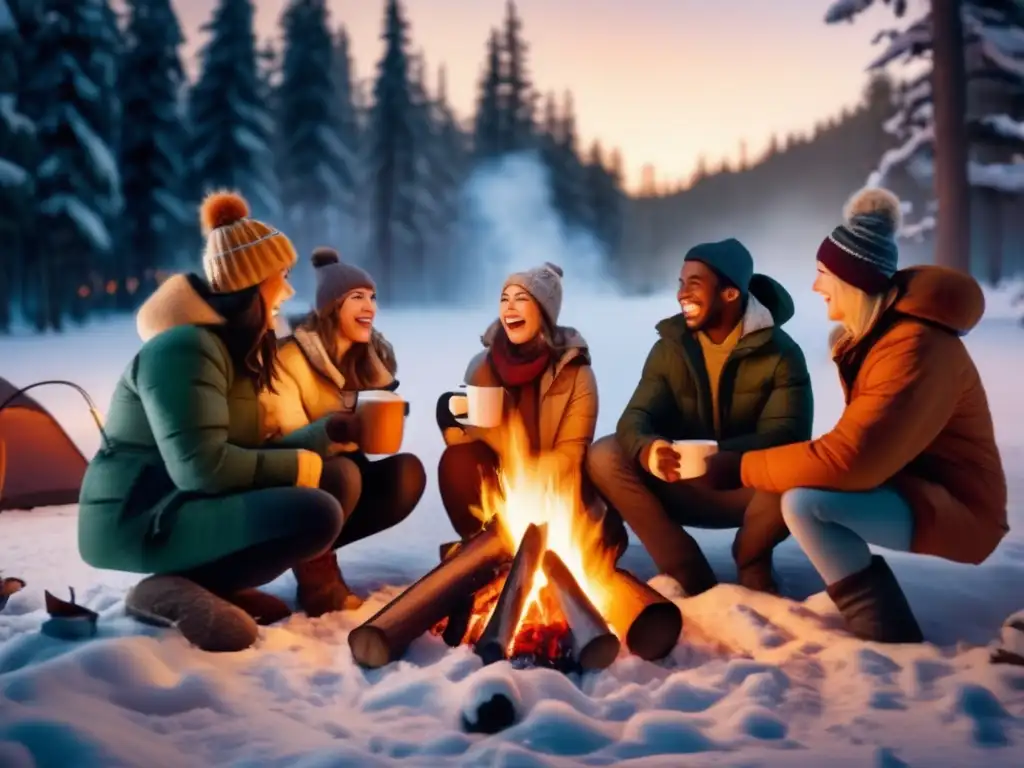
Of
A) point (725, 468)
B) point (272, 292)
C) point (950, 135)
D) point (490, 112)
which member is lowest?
point (725, 468)

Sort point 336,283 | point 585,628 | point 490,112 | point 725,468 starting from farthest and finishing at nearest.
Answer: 1. point 490,112
2. point 336,283
3. point 725,468
4. point 585,628

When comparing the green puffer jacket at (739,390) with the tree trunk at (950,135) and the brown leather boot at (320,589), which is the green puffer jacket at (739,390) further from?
the tree trunk at (950,135)

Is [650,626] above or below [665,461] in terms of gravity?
below

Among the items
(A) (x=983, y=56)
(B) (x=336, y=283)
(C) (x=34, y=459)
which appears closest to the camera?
(B) (x=336, y=283)

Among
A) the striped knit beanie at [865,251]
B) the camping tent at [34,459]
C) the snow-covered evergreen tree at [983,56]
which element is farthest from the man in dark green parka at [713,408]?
the snow-covered evergreen tree at [983,56]

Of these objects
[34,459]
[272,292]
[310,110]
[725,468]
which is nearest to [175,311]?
[272,292]

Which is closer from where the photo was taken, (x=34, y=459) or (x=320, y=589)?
(x=320, y=589)

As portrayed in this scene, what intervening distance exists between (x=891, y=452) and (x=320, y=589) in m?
2.51

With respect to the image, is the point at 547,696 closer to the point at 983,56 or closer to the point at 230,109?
the point at 983,56

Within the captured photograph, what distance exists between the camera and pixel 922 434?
3.44 m

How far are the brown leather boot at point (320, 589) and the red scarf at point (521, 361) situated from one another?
1221mm

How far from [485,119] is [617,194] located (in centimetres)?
1441

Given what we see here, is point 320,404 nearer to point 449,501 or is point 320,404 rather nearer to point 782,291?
point 449,501

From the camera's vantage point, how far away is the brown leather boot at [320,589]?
4.01 meters
